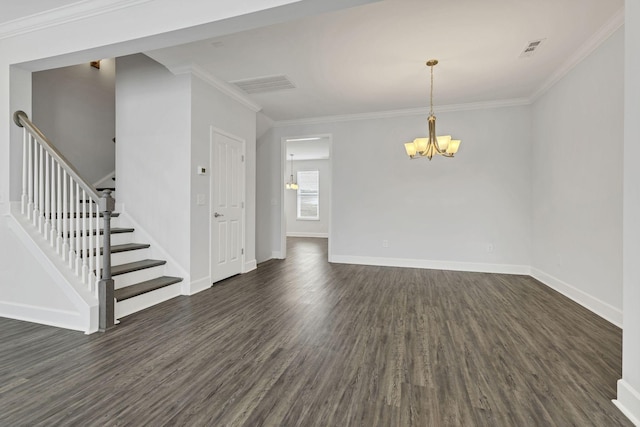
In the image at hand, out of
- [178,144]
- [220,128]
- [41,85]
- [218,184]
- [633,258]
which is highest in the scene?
[41,85]

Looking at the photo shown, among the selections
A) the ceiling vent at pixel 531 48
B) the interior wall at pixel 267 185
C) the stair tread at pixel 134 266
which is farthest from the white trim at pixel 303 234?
the ceiling vent at pixel 531 48

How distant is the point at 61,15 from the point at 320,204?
8798 millimetres

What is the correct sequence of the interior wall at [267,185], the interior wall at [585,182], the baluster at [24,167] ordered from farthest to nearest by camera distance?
the interior wall at [267,185]
the baluster at [24,167]
the interior wall at [585,182]

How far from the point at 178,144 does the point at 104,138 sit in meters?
2.30

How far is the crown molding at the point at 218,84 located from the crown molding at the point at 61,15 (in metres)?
1.12

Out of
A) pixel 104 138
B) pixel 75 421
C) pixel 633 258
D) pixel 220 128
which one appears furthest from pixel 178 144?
pixel 633 258

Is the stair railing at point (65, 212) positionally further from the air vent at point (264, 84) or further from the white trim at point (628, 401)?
the white trim at point (628, 401)

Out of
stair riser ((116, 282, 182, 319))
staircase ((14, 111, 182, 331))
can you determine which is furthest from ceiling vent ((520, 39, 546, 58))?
stair riser ((116, 282, 182, 319))

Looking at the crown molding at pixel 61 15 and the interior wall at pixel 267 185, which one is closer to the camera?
the crown molding at pixel 61 15

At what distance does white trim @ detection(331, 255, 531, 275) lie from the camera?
16.9 ft

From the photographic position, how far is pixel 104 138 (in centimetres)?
523

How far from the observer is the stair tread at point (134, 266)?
10.8 ft

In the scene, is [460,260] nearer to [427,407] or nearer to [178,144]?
[427,407]

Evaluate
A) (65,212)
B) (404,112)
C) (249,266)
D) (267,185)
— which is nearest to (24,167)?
(65,212)
